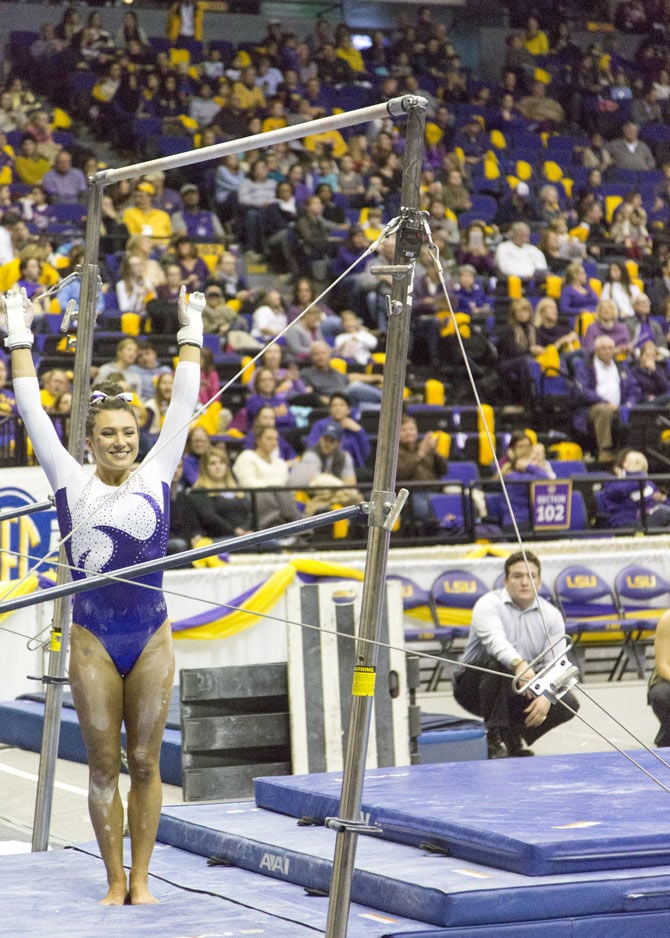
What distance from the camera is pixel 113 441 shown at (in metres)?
4.41

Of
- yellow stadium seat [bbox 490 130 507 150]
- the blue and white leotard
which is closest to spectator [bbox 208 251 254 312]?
yellow stadium seat [bbox 490 130 507 150]

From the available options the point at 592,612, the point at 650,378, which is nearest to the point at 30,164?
the point at 650,378

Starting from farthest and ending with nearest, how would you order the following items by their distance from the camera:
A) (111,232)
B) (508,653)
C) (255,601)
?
(111,232)
(255,601)
(508,653)

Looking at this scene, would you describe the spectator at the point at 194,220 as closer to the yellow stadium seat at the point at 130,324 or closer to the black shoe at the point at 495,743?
the yellow stadium seat at the point at 130,324

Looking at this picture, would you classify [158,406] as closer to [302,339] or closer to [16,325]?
[302,339]

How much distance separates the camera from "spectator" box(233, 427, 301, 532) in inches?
425

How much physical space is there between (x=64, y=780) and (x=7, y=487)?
2483 mm

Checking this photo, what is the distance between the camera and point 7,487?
9.53 metres

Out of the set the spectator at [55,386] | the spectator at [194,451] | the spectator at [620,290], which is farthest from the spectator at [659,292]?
the spectator at [55,386]

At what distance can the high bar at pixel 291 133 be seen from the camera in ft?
13.1

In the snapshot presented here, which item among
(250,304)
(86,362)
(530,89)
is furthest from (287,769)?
(530,89)

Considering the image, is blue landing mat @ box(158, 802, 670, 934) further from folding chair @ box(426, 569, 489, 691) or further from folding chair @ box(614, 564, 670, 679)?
folding chair @ box(614, 564, 670, 679)

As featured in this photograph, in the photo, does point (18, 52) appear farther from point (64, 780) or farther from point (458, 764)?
point (458, 764)

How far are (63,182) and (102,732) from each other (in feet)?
38.4
